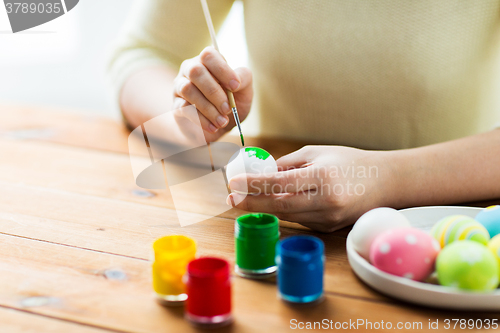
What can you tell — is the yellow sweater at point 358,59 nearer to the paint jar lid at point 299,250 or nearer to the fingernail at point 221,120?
the fingernail at point 221,120

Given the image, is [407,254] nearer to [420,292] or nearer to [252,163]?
[420,292]

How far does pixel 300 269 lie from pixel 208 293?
114 mm

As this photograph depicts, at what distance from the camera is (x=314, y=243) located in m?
0.57

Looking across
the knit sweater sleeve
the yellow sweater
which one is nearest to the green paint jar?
the yellow sweater

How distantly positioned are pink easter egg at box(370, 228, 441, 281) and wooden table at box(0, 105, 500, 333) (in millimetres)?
42

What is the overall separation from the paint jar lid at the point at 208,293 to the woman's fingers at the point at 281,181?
205 mm

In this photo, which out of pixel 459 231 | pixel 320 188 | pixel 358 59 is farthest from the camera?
pixel 358 59

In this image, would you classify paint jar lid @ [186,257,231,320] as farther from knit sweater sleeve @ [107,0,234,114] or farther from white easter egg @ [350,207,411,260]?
knit sweater sleeve @ [107,0,234,114]

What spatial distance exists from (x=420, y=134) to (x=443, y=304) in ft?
2.26

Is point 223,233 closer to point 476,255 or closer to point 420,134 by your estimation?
point 476,255

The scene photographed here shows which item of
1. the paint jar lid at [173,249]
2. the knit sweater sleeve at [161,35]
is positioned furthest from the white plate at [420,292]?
the knit sweater sleeve at [161,35]

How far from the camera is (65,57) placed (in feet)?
10.5

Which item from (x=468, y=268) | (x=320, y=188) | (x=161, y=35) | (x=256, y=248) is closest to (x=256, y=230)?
(x=256, y=248)

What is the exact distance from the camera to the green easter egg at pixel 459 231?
1.99ft
